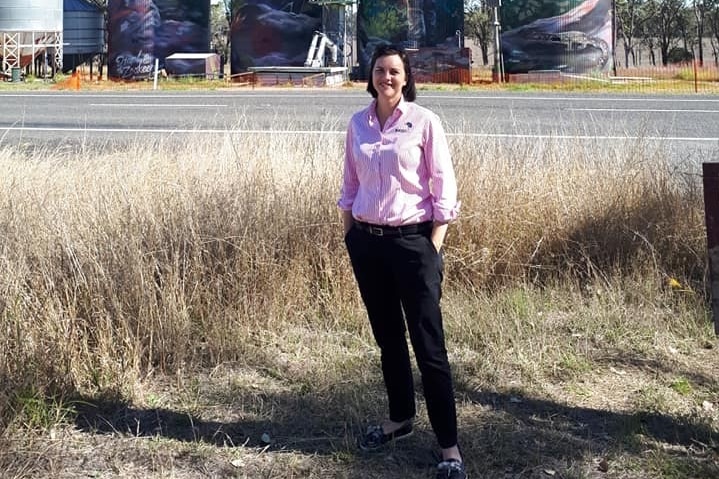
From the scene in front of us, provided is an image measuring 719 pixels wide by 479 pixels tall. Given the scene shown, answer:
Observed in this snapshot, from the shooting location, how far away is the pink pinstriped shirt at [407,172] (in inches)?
133

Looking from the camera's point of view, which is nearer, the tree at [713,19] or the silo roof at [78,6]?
the silo roof at [78,6]

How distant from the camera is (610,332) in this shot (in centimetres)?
514

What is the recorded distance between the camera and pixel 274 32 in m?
41.2

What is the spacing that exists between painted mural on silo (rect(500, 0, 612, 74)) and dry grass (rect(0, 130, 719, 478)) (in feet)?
97.9

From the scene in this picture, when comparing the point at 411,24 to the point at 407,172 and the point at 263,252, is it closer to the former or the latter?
the point at 263,252

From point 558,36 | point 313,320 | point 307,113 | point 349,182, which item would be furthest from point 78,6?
point 349,182

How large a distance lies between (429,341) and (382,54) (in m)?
1.09

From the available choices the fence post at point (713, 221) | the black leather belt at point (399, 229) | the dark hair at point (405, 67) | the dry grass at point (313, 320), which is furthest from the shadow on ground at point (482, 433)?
the dark hair at point (405, 67)

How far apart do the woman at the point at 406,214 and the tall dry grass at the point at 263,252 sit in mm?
1163

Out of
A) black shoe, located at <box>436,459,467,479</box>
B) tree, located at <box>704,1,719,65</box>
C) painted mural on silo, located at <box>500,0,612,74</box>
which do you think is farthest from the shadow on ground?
tree, located at <box>704,1,719,65</box>

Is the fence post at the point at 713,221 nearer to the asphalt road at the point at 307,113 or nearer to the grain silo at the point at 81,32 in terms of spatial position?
the asphalt road at the point at 307,113

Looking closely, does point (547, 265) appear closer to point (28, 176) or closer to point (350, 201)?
point (350, 201)

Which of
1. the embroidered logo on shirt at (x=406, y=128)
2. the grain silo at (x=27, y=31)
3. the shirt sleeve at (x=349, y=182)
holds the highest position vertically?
the grain silo at (x=27, y=31)

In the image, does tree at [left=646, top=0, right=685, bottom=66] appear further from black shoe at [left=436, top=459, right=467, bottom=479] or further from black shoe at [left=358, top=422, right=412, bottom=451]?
black shoe at [left=436, top=459, right=467, bottom=479]
